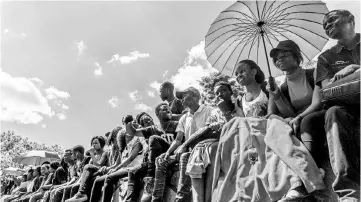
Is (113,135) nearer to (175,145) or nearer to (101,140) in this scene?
(101,140)

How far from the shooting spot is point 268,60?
14.8 ft

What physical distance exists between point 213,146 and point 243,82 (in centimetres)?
91

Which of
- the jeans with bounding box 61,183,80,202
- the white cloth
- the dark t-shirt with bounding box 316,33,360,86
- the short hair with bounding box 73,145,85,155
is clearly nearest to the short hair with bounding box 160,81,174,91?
the white cloth

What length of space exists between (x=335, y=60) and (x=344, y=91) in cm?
66

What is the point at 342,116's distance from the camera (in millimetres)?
2635

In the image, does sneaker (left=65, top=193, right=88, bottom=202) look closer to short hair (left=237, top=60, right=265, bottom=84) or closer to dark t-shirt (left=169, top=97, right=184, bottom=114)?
dark t-shirt (left=169, top=97, right=184, bottom=114)

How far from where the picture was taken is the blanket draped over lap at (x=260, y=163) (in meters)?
2.69

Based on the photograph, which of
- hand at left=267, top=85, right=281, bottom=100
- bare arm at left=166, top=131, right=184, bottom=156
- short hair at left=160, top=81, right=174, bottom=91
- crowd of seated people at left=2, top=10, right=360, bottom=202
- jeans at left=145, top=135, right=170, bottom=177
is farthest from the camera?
short hair at left=160, top=81, right=174, bottom=91

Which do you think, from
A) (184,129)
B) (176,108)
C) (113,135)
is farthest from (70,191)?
(184,129)

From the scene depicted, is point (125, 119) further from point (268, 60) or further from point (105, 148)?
point (268, 60)

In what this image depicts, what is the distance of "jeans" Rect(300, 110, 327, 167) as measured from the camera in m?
2.85

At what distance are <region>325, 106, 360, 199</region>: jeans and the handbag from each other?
0.07 m

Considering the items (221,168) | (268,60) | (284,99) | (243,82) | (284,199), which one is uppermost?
(268,60)

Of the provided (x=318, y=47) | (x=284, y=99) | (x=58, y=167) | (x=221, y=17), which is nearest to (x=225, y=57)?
(x=221, y=17)
